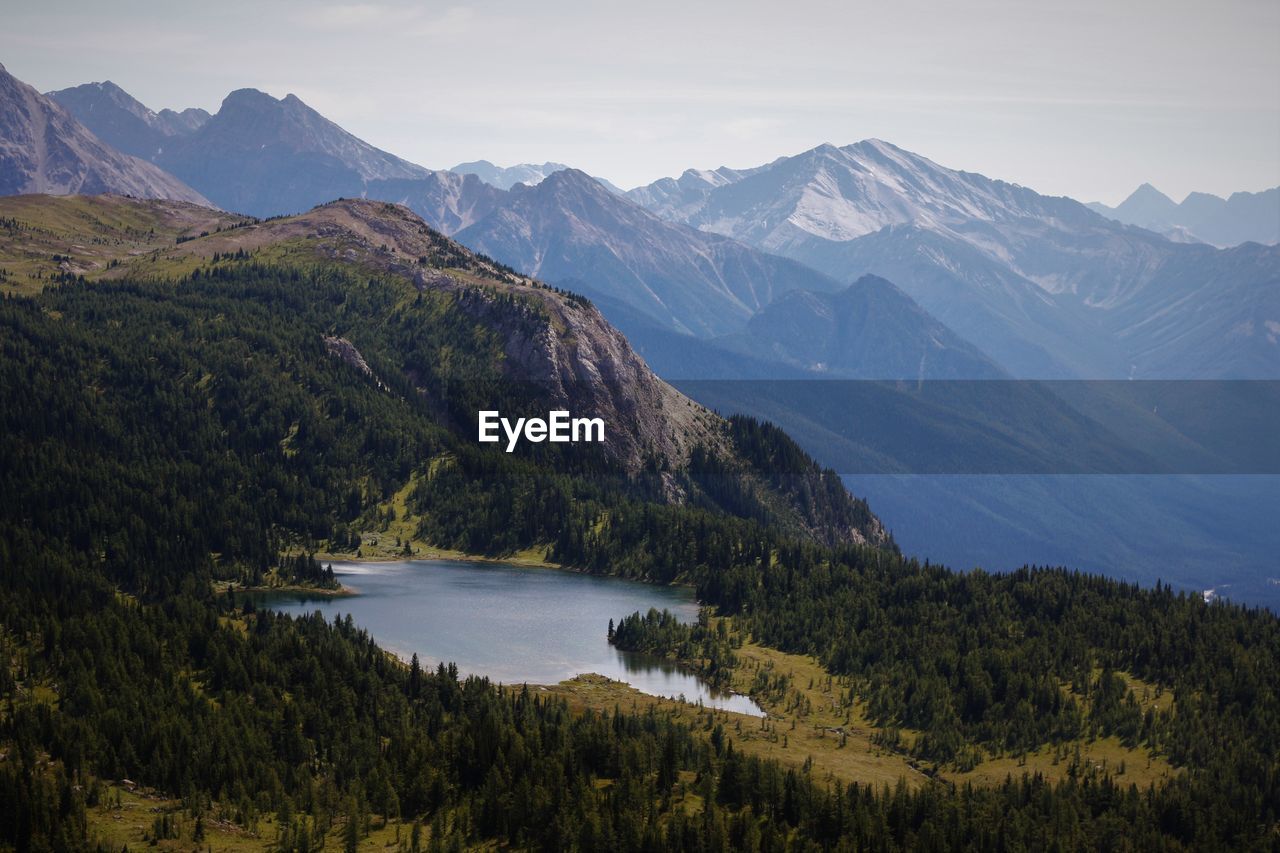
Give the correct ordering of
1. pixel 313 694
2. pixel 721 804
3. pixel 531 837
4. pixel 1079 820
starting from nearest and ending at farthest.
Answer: pixel 531 837, pixel 721 804, pixel 1079 820, pixel 313 694

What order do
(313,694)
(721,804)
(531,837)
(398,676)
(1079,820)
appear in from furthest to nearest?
(398,676) < (313,694) < (1079,820) < (721,804) < (531,837)

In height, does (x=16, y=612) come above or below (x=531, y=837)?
above

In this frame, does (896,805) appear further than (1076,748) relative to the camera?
No

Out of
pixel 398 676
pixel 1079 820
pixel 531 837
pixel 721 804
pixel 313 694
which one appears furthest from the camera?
pixel 398 676

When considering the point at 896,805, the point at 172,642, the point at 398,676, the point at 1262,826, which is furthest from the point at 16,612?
the point at 1262,826

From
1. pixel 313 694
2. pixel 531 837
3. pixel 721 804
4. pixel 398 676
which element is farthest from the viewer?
pixel 398 676

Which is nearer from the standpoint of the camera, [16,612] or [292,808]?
[292,808]

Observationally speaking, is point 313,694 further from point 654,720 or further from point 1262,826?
point 1262,826

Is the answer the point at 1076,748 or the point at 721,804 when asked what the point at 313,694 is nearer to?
the point at 721,804

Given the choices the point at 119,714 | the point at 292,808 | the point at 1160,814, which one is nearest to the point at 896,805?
the point at 1160,814
